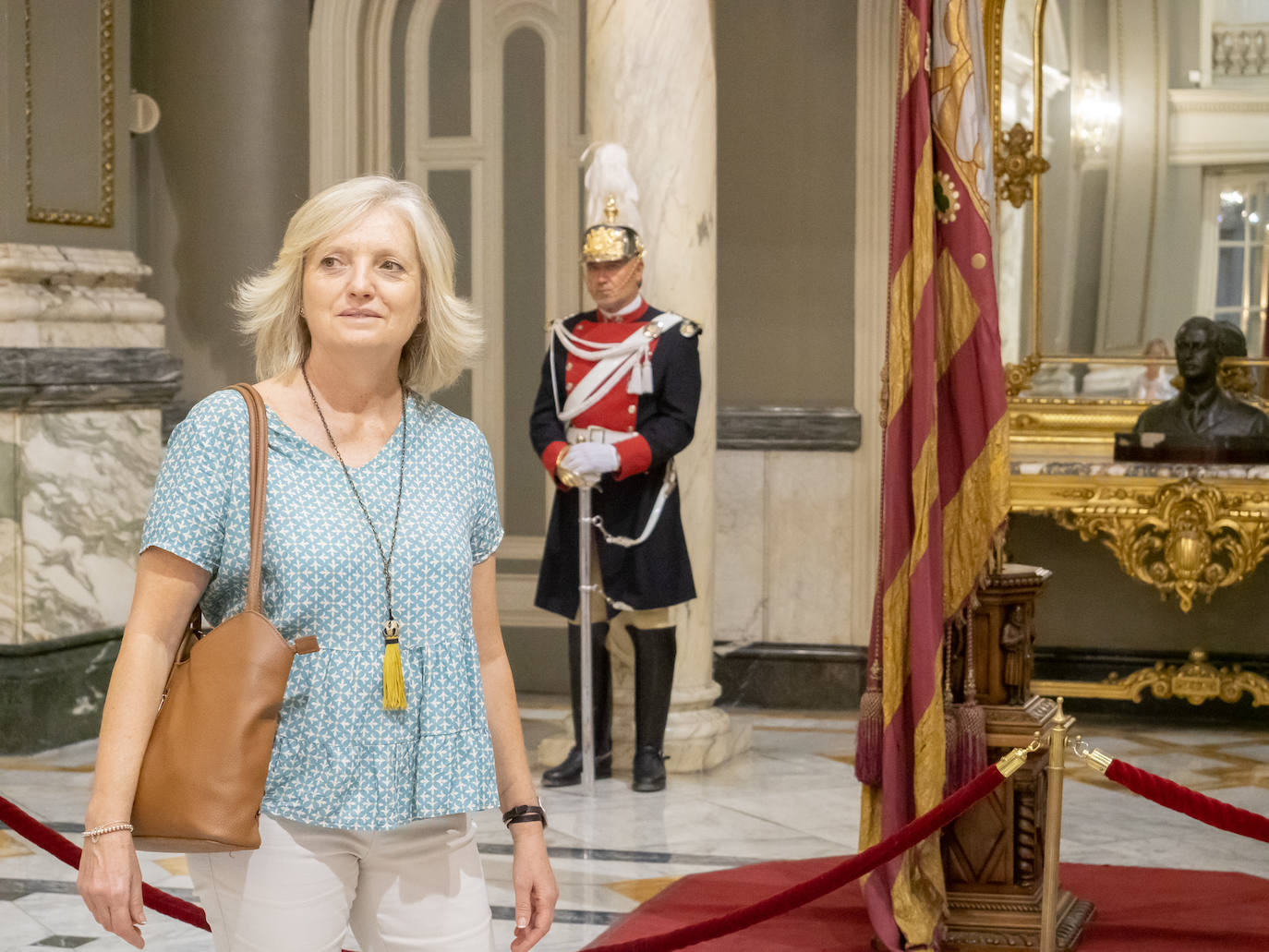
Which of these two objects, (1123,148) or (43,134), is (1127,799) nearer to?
(1123,148)

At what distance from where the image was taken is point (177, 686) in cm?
193

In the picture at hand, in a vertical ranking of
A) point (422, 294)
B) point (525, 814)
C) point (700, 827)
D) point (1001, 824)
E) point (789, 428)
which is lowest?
point (700, 827)

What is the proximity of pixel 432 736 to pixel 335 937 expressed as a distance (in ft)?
0.84

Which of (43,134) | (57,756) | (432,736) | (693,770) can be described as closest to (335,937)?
(432,736)

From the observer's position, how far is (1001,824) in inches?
155

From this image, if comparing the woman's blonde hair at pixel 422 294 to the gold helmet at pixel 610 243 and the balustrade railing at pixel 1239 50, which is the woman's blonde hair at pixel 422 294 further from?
the balustrade railing at pixel 1239 50

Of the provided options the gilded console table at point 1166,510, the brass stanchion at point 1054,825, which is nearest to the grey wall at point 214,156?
the gilded console table at point 1166,510

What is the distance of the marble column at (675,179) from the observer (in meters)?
5.89

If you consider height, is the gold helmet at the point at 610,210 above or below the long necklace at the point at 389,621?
above

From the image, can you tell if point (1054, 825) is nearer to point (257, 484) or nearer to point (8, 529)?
point (257, 484)

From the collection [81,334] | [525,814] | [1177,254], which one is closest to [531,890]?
[525,814]

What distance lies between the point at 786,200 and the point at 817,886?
4500 mm

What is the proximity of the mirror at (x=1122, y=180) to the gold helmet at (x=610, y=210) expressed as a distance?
2040mm

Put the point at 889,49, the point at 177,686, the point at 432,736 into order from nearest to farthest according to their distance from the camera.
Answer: the point at 177,686, the point at 432,736, the point at 889,49
